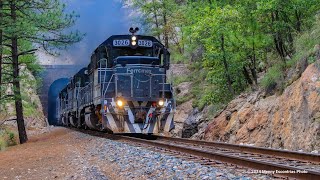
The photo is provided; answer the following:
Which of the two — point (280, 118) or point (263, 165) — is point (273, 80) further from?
point (263, 165)

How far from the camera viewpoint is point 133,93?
14195mm

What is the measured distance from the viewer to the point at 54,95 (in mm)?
41062

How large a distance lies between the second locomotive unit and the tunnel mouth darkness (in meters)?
24.1

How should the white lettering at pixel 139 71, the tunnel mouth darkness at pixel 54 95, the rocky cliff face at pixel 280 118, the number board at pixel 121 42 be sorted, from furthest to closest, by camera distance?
1. the tunnel mouth darkness at pixel 54 95
2. the number board at pixel 121 42
3. the white lettering at pixel 139 71
4. the rocky cliff face at pixel 280 118

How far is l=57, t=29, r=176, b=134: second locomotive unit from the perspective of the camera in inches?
547

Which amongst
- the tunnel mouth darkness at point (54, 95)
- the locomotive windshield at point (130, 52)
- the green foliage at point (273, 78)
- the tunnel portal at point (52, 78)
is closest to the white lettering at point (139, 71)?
the locomotive windshield at point (130, 52)

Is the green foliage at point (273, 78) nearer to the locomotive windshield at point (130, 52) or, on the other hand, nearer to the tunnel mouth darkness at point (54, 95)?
the locomotive windshield at point (130, 52)

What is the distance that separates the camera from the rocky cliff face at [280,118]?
31.7 feet

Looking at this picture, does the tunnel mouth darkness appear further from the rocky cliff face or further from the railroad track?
the railroad track

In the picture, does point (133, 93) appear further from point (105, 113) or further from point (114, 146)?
point (114, 146)

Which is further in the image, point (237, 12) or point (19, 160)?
point (237, 12)

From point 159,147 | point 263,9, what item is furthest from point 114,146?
point 263,9

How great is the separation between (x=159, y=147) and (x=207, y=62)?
772 cm

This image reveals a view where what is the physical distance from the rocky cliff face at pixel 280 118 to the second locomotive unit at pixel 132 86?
2314 mm
